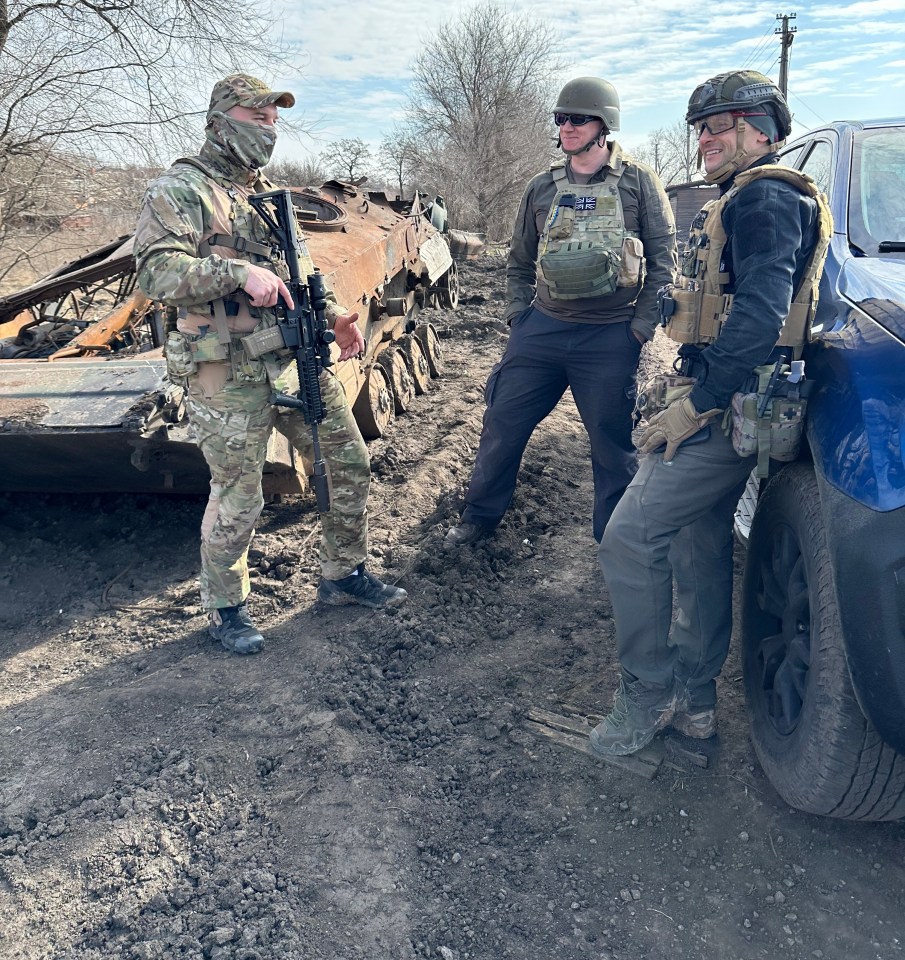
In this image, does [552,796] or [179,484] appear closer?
[552,796]

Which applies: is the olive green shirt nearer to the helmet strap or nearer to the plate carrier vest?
the helmet strap

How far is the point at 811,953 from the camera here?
6.71 feet

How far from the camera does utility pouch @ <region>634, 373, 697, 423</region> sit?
8.32 ft

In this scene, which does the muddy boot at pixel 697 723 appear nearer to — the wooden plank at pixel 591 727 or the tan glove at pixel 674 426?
the wooden plank at pixel 591 727

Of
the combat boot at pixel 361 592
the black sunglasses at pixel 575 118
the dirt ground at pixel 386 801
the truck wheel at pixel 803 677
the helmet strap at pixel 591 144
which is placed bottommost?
the dirt ground at pixel 386 801

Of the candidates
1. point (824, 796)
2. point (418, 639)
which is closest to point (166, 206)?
point (418, 639)

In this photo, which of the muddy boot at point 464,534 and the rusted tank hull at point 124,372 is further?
the muddy boot at point 464,534

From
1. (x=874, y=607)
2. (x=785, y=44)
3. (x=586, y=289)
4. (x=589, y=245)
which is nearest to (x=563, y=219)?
Answer: (x=589, y=245)

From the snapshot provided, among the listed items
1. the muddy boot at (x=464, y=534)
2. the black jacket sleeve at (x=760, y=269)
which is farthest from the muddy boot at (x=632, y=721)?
the muddy boot at (x=464, y=534)

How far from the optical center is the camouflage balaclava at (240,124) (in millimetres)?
3219

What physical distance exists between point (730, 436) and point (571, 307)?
1.49m

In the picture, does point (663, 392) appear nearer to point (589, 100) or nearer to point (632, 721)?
point (632, 721)

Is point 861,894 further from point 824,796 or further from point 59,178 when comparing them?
point 59,178

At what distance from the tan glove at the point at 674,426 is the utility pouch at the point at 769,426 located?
12 cm
